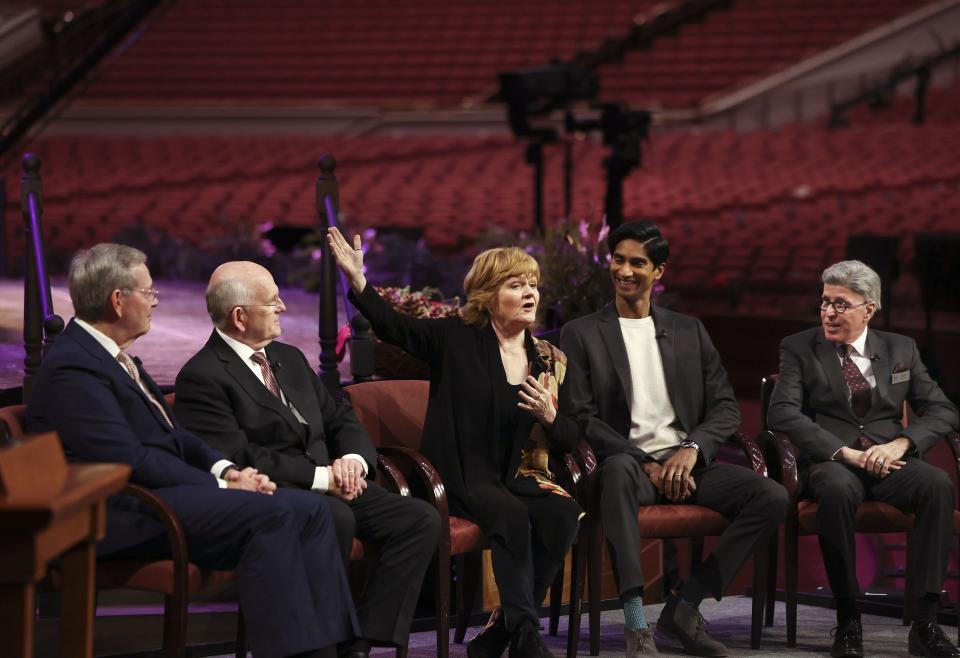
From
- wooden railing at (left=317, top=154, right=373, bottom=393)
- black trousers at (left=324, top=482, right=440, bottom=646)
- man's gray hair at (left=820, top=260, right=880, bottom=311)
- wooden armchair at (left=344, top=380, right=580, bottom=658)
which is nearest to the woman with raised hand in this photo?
wooden armchair at (left=344, top=380, right=580, bottom=658)

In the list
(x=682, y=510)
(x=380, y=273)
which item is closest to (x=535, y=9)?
(x=380, y=273)

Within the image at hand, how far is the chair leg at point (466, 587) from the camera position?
3.34m

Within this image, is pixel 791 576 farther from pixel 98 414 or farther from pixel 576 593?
A: pixel 98 414

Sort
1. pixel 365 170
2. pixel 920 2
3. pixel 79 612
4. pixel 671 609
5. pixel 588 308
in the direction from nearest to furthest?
pixel 79 612 → pixel 671 609 → pixel 588 308 → pixel 365 170 → pixel 920 2

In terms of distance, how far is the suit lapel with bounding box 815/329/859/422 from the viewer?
136 inches

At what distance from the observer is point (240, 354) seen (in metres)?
2.92

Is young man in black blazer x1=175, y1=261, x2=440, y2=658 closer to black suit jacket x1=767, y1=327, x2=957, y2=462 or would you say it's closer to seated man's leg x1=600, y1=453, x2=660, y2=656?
seated man's leg x1=600, y1=453, x2=660, y2=656

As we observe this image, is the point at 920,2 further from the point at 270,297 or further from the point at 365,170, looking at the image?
the point at 270,297

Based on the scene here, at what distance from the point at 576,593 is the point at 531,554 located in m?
0.18

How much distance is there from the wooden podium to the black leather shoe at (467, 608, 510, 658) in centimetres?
124

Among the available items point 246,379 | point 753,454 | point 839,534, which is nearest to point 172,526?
point 246,379

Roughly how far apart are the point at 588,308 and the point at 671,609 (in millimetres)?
1930

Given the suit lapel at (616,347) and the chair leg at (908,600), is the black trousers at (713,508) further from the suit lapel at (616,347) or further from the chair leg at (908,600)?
the chair leg at (908,600)

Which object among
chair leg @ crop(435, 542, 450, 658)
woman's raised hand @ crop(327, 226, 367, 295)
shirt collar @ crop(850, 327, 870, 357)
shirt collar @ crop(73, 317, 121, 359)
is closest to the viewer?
shirt collar @ crop(73, 317, 121, 359)
